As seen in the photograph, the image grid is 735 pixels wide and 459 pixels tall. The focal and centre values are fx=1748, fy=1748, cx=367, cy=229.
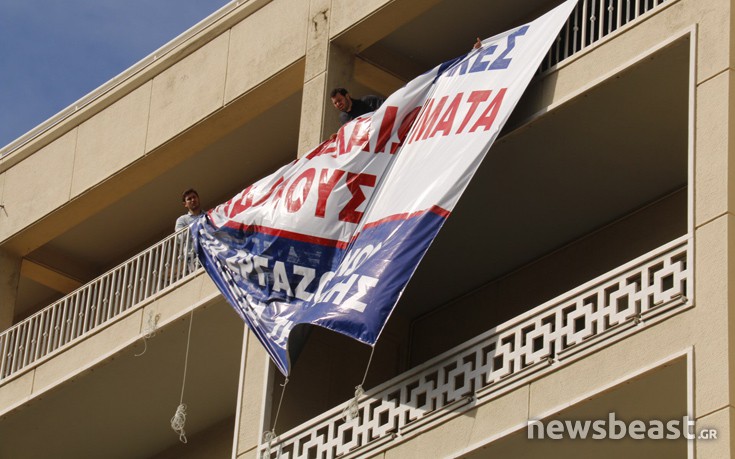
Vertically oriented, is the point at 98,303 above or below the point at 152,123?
below

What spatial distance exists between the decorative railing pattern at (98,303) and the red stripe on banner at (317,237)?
1.93 m

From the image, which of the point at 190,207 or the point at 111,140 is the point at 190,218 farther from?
the point at 111,140

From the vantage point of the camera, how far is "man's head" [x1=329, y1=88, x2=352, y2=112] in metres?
18.3

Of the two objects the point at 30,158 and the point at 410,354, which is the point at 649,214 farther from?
the point at 30,158

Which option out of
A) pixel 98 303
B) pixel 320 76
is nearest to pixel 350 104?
pixel 320 76

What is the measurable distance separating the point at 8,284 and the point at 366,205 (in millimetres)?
8751

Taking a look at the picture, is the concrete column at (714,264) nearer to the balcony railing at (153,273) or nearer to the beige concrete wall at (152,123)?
the balcony railing at (153,273)

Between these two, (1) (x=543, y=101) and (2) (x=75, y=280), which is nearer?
(1) (x=543, y=101)

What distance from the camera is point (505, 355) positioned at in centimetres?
1553

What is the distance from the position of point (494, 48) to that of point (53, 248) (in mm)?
10328

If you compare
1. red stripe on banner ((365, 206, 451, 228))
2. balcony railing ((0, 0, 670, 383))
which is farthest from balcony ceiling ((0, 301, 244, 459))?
red stripe on banner ((365, 206, 451, 228))

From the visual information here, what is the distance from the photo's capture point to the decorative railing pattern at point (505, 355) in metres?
14.5

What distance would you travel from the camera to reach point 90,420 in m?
21.6

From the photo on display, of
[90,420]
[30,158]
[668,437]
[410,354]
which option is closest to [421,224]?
[668,437]
